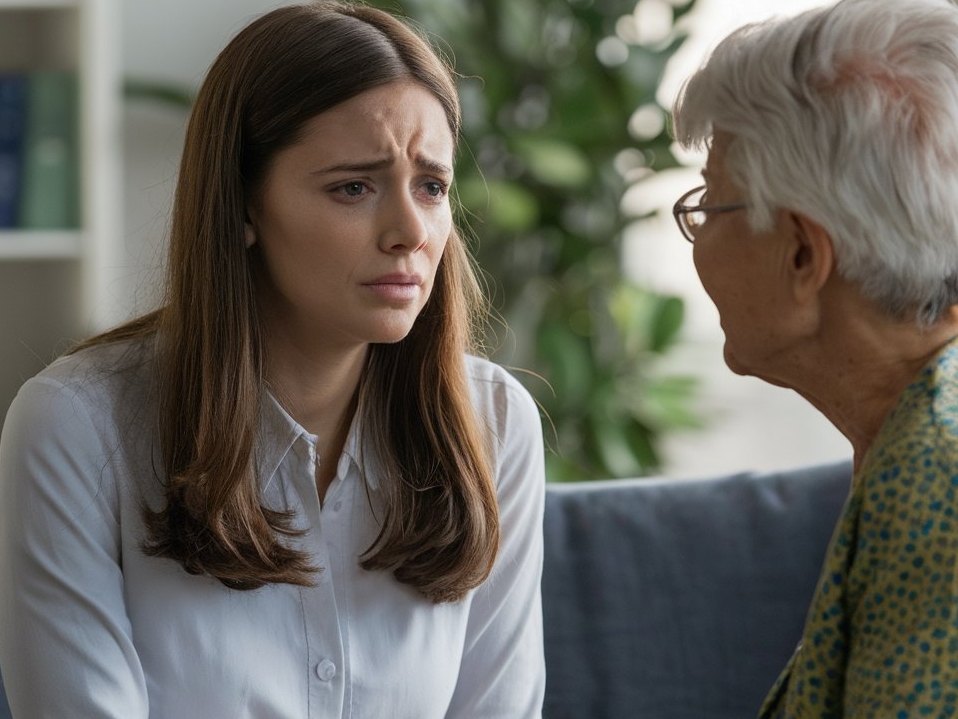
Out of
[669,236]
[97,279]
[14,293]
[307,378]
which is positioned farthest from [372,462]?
[669,236]

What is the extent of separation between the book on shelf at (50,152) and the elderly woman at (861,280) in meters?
2.09

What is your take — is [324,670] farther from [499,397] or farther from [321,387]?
[499,397]

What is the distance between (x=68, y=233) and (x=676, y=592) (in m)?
1.79

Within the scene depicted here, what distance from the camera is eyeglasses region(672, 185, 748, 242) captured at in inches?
49.2

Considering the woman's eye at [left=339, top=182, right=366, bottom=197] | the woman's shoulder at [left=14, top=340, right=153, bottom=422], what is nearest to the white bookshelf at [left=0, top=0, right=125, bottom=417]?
the woman's shoulder at [left=14, top=340, right=153, bottom=422]

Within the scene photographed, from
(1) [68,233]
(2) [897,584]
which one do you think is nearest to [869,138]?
(2) [897,584]

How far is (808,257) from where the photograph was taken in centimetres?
118

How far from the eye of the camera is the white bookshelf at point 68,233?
2.93 meters

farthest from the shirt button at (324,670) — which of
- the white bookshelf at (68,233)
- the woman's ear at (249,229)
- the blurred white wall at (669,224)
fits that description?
the blurred white wall at (669,224)

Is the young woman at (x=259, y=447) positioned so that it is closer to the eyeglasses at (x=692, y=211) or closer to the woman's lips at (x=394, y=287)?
the woman's lips at (x=394, y=287)

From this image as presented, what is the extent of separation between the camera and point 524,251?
11.3ft

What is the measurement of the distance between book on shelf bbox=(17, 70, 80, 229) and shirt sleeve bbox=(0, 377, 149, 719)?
1.68 m

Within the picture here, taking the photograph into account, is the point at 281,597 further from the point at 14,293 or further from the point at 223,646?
the point at 14,293

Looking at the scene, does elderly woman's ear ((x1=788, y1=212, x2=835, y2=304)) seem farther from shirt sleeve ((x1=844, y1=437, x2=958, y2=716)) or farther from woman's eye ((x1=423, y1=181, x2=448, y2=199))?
woman's eye ((x1=423, y1=181, x2=448, y2=199))
